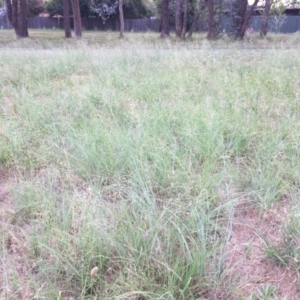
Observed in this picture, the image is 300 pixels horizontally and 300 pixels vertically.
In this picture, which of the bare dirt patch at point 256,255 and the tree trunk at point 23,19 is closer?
the bare dirt patch at point 256,255

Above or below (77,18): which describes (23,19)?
below

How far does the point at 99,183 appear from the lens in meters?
2.76

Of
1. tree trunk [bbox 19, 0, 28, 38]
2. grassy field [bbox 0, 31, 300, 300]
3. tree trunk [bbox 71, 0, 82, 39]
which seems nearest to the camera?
grassy field [bbox 0, 31, 300, 300]

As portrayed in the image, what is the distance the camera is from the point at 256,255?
6.63ft

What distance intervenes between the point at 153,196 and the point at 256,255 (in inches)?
28.3

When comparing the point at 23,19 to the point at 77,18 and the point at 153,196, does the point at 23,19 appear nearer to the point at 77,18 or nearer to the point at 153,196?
the point at 77,18

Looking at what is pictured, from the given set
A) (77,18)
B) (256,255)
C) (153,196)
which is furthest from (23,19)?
(256,255)

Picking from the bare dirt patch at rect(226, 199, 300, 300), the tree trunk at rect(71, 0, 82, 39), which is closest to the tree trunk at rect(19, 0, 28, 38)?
the tree trunk at rect(71, 0, 82, 39)

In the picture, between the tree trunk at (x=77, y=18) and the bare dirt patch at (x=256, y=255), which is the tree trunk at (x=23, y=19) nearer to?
the tree trunk at (x=77, y=18)

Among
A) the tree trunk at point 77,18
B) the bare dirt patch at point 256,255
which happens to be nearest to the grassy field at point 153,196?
the bare dirt patch at point 256,255

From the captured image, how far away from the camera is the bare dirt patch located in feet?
5.94

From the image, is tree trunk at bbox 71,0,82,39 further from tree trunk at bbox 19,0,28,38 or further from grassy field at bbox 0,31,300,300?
grassy field at bbox 0,31,300,300

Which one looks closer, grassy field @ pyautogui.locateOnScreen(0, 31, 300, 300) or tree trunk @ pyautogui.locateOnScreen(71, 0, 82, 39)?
grassy field @ pyautogui.locateOnScreen(0, 31, 300, 300)

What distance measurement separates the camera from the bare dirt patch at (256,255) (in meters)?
1.81
